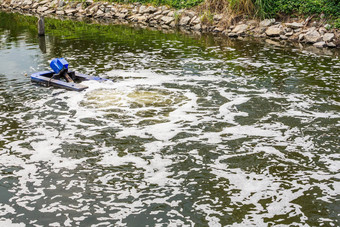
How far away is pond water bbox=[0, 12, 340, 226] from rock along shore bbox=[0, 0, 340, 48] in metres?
3.25

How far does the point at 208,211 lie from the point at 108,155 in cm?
225

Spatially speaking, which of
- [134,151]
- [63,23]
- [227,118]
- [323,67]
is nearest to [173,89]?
[227,118]

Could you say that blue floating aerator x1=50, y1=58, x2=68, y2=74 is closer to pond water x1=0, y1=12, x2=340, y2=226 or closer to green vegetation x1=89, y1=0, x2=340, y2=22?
pond water x1=0, y1=12, x2=340, y2=226

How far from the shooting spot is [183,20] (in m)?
21.8

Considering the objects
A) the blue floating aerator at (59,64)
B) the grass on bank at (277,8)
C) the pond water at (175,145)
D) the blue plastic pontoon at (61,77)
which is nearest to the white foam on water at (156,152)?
the pond water at (175,145)

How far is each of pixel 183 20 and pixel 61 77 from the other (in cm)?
1158

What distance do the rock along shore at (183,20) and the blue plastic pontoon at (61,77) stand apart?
365 inches

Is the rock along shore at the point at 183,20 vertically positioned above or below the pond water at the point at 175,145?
above

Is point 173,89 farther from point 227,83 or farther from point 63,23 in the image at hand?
point 63,23

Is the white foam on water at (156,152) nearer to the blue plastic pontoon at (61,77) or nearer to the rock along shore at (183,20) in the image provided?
the blue plastic pontoon at (61,77)

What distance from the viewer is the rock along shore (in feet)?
55.1

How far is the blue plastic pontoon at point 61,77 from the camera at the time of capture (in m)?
10.6

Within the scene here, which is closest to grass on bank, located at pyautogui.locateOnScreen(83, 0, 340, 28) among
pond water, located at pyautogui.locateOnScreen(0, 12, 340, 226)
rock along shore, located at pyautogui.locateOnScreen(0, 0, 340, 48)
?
rock along shore, located at pyautogui.locateOnScreen(0, 0, 340, 48)

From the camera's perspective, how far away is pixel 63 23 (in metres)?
23.7
